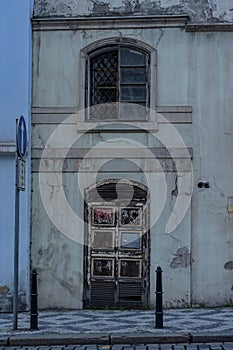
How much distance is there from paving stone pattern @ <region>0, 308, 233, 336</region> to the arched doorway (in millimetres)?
459

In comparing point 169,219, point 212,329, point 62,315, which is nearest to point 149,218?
point 169,219

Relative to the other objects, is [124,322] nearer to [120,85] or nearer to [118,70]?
[120,85]

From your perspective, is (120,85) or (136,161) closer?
(136,161)

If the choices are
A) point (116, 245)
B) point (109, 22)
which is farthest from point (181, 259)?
point (109, 22)

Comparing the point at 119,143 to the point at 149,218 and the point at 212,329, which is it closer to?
the point at 149,218

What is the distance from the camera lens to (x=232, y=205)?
13422 mm

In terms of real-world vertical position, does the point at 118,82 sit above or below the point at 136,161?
above

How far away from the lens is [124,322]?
38.4 feet

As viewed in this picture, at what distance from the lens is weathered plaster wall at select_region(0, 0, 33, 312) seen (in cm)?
1321

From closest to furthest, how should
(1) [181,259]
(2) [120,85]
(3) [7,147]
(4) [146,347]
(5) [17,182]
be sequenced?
(4) [146,347] → (5) [17,182] → (3) [7,147] → (1) [181,259] → (2) [120,85]

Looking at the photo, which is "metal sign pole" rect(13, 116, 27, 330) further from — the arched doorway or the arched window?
the arched window

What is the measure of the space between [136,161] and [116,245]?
5.46 feet

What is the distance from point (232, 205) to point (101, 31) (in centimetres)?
423

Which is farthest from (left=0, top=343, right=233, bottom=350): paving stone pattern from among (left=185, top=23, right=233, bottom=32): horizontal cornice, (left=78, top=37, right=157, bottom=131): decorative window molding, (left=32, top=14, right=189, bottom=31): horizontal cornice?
(left=32, top=14, right=189, bottom=31): horizontal cornice
